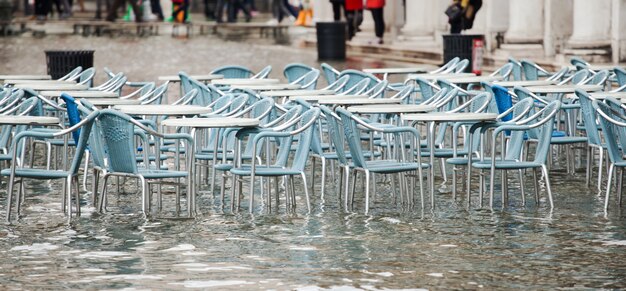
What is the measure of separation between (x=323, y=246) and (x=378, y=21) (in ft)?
86.9

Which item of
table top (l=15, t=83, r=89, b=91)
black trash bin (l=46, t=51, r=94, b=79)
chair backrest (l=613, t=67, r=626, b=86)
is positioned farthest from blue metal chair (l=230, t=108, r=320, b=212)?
black trash bin (l=46, t=51, r=94, b=79)

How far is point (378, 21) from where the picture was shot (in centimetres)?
3684

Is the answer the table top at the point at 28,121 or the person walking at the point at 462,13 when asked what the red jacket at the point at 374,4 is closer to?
the person walking at the point at 462,13

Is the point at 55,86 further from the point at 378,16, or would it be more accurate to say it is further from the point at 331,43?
the point at 378,16

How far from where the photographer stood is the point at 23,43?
42844 mm

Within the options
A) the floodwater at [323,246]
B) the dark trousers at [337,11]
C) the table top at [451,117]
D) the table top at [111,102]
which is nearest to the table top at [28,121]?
the floodwater at [323,246]

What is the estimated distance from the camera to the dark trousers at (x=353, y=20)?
39469 mm

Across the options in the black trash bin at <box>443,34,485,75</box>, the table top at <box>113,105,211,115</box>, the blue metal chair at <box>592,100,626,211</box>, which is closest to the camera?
the blue metal chair at <box>592,100,626,211</box>

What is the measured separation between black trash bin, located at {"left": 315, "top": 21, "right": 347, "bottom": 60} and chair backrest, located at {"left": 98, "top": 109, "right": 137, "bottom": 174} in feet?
76.6

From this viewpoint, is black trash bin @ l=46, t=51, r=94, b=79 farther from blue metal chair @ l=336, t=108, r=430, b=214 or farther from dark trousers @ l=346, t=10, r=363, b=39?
dark trousers @ l=346, t=10, r=363, b=39

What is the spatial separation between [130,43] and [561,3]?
1776 centimetres

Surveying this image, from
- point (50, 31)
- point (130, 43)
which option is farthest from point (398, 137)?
point (50, 31)

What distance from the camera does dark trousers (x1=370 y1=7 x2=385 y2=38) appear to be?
36438mm

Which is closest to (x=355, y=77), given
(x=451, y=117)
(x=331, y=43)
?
(x=451, y=117)
